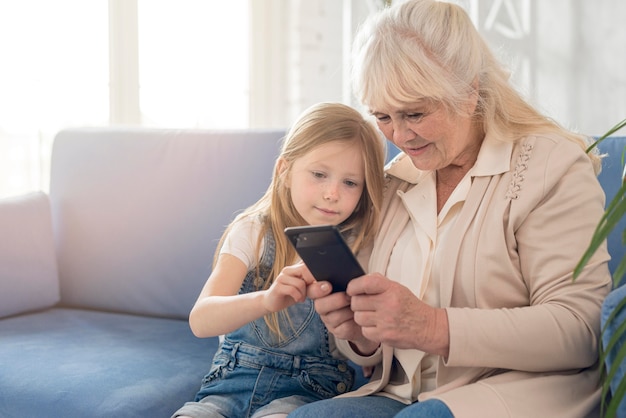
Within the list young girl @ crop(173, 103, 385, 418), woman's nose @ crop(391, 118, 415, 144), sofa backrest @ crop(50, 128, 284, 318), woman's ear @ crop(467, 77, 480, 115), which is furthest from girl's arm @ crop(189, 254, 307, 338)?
sofa backrest @ crop(50, 128, 284, 318)

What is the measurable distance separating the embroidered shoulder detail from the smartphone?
0.34 m

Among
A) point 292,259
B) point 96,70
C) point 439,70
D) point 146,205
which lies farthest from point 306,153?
point 96,70

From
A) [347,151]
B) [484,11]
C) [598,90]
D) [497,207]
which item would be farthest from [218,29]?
[497,207]

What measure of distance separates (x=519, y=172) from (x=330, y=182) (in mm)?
393

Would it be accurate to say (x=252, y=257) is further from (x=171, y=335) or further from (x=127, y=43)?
(x=127, y=43)

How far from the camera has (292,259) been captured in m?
1.80

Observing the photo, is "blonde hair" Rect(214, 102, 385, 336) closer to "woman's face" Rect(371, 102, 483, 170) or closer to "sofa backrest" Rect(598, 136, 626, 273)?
"woman's face" Rect(371, 102, 483, 170)

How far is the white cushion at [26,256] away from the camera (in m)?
2.41

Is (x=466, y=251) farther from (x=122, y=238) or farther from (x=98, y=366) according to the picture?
(x=122, y=238)

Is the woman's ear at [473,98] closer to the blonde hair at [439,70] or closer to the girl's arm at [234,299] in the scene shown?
the blonde hair at [439,70]

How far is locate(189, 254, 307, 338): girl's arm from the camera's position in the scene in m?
1.49

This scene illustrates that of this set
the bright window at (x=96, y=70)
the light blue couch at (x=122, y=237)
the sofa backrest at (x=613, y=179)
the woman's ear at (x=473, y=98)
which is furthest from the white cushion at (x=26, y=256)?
the sofa backrest at (x=613, y=179)

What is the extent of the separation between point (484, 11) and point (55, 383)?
2.95 meters

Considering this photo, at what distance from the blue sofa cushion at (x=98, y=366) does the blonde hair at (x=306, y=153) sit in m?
0.31
